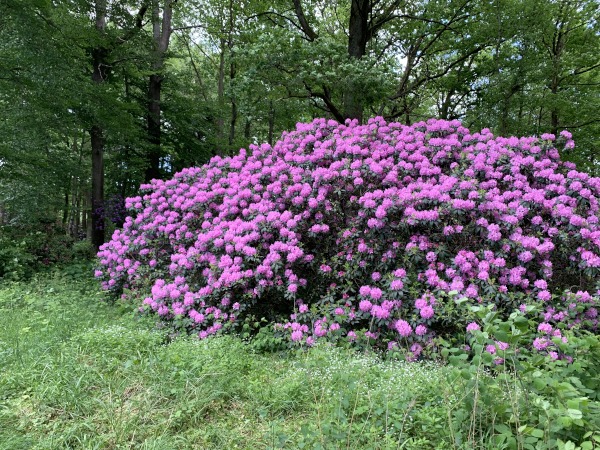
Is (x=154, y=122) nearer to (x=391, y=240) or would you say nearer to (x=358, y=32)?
(x=358, y=32)

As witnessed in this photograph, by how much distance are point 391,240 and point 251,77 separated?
4.76 m

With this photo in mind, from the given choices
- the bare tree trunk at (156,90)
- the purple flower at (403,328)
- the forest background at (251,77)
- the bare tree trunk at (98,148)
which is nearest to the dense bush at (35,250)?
the forest background at (251,77)

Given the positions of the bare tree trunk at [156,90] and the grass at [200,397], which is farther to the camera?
the bare tree trunk at [156,90]

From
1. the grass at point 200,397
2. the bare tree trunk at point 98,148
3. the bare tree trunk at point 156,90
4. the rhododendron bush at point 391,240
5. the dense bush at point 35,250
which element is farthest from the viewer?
the bare tree trunk at point 156,90

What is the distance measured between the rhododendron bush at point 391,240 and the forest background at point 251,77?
2715mm

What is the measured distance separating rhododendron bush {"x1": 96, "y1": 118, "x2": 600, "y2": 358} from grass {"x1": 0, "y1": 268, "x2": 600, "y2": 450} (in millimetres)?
572

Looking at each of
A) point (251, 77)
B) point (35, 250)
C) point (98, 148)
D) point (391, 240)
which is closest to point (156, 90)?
point (98, 148)

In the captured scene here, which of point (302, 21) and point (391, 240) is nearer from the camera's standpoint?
point (391, 240)

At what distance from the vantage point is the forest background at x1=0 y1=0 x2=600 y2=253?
670cm

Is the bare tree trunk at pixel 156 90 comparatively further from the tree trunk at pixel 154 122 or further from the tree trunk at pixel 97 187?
the tree trunk at pixel 97 187

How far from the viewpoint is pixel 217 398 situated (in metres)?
2.45

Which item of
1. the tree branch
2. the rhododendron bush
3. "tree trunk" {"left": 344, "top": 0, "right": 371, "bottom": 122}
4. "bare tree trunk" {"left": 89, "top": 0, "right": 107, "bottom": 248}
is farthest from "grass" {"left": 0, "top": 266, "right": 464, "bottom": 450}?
the tree branch

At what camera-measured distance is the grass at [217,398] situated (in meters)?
1.87

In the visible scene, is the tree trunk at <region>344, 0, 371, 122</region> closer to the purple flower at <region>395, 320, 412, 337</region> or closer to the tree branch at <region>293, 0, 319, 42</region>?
the tree branch at <region>293, 0, 319, 42</region>
